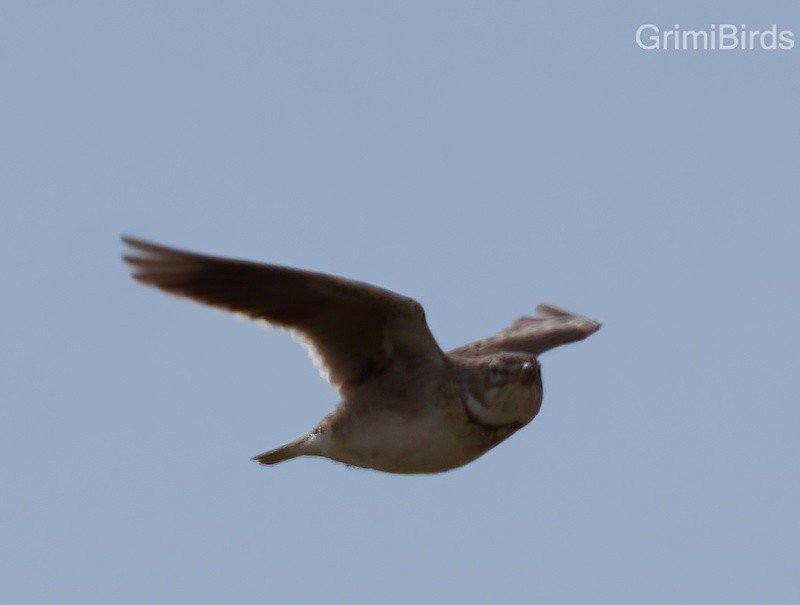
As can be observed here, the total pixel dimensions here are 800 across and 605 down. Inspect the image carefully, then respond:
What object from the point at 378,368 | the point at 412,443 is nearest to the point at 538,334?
the point at 378,368

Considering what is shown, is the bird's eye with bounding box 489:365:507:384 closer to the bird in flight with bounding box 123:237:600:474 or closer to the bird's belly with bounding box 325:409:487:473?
the bird in flight with bounding box 123:237:600:474

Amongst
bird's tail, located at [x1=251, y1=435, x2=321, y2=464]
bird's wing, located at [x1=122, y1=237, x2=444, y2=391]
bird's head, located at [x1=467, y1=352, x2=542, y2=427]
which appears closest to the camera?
bird's wing, located at [x1=122, y1=237, x2=444, y2=391]

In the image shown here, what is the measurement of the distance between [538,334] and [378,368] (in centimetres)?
257

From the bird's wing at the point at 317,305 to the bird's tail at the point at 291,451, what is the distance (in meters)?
0.47

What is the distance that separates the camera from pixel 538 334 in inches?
567

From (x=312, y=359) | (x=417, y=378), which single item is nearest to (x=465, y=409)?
(x=417, y=378)

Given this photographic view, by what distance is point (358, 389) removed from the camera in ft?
40.0

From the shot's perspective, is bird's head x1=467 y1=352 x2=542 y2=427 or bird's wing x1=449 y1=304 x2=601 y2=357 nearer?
bird's head x1=467 y1=352 x2=542 y2=427

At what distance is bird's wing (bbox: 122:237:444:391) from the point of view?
11.5m

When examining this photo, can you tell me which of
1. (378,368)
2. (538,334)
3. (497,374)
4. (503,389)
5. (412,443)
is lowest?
(412,443)

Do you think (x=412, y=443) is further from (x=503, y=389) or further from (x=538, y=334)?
(x=538, y=334)

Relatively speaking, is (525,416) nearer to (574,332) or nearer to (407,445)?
(407,445)

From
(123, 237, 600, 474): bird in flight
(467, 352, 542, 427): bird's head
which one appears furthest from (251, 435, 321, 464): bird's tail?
(467, 352, 542, 427): bird's head

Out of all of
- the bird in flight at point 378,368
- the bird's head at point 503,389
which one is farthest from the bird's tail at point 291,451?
the bird's head at point 503,389
